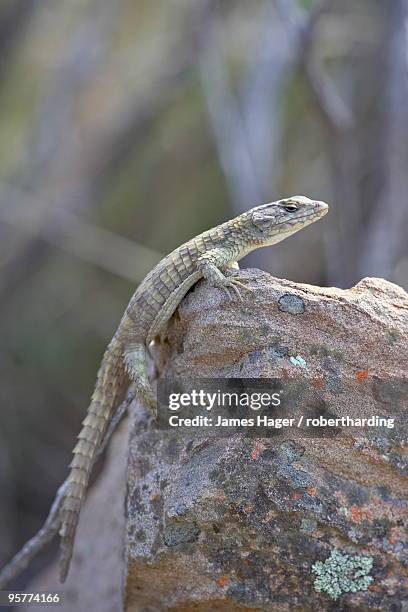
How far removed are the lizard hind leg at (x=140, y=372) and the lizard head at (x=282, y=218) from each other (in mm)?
1010

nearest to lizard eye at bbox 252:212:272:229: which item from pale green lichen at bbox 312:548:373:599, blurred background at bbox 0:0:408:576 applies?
pale green lichen at bbox 312:548:373:599

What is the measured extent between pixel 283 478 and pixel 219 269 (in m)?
1.29

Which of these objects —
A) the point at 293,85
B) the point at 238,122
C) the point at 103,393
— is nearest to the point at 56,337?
the point at 238,122

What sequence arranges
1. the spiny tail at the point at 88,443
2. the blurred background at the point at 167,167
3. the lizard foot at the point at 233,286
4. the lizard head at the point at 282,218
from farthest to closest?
1. the blurred background at the point at 167,167
2. the lizard head at the point at 282,218
3. the spiny tail at the point at 88,443
4. the lizard foot at the point at 233,286

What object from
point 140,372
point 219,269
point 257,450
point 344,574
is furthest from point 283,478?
point 219,269

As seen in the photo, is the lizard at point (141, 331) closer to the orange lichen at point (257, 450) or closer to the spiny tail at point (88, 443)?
the spiny tail at point (88, 443)

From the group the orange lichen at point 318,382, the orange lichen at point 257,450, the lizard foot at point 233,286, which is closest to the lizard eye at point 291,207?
the lizard foot at point 233,286

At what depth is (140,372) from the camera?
4.55 meters

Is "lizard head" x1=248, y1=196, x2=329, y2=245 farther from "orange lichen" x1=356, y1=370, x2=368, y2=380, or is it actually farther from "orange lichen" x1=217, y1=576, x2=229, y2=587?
"orange lichen" x1=217, y1=576, x2=229, y2=587

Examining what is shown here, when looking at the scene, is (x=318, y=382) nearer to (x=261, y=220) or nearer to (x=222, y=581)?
(x=222, y=581)

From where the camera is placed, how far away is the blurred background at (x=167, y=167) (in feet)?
28.8

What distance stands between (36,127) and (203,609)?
816cm

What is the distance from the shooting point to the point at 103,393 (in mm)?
4742

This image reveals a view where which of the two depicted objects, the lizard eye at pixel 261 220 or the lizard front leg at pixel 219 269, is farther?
the lizard eye at pixel 261 220
